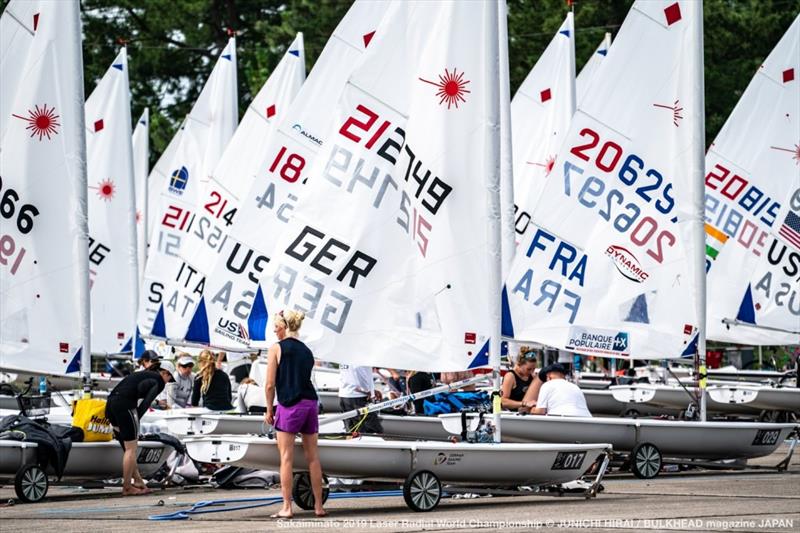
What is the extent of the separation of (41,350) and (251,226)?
475 centimetres

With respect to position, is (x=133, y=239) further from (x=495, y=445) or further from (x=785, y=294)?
(x=495, y=445)

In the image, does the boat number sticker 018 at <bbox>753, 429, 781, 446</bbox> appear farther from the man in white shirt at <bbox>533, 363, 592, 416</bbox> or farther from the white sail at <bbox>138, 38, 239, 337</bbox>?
the white sail at <bbox>138, 38, 239, 337</bbox>

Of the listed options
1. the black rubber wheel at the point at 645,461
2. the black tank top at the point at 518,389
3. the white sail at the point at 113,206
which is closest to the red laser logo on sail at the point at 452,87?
the black tank top at the point at 518,389

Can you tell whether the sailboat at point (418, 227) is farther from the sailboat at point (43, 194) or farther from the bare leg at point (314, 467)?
the sailboat at point (43, 194)

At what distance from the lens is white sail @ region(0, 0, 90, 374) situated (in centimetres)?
1644

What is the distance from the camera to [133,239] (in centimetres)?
2781

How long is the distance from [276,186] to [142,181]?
1439 cm

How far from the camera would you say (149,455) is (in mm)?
15773

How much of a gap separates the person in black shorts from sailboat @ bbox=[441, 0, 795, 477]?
414 centimetres

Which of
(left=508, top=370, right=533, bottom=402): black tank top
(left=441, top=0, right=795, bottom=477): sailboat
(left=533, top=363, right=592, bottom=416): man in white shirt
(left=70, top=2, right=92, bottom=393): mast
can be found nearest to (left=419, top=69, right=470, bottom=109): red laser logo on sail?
(left=533, top=363, right=592, bottom=416): man in white shirt

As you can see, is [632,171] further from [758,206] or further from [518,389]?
[758,206]

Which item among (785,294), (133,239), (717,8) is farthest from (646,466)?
(717,8)

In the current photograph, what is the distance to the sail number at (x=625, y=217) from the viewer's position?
17625 mm

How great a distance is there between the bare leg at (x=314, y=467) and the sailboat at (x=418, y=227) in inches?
63.7
